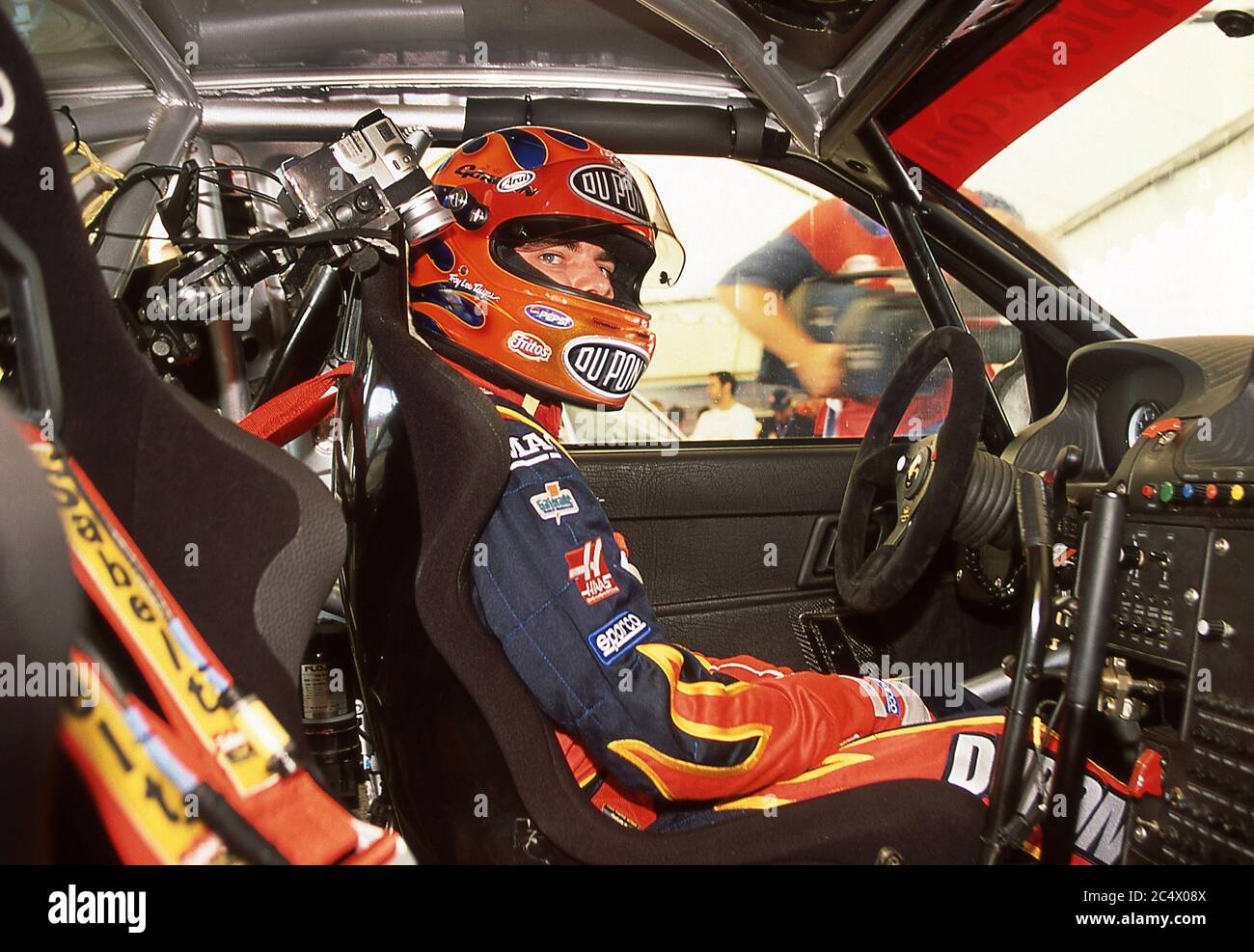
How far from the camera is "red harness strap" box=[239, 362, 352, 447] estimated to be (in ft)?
4.03

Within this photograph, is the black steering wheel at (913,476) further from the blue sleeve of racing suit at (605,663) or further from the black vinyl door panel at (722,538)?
the black vinyl door panel at (722,538)

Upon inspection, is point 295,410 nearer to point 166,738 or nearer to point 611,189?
point 611,189

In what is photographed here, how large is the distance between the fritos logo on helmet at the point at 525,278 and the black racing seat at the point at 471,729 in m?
0.20

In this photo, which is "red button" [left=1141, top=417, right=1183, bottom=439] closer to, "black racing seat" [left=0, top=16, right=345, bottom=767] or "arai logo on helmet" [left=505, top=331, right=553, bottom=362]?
"arai logo on helmet" [left=505, top=331, right=553, bottom=362]

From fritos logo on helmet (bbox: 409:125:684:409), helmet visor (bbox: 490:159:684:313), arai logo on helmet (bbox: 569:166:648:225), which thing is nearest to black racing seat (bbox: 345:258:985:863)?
fritos logo on helmet (bbox: 409:125:684:409)

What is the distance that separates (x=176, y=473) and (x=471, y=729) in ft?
1.54

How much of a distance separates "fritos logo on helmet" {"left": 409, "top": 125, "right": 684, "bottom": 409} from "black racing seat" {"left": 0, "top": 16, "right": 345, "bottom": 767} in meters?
0.59

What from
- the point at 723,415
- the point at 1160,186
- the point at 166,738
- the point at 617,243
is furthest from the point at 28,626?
the point at 1160,186

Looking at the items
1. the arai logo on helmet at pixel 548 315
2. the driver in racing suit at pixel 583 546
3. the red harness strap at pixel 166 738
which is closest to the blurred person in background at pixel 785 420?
the driver in racing suit at pixel 583 546

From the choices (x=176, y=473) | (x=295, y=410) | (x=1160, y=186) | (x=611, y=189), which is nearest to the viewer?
(x=176, y=473)

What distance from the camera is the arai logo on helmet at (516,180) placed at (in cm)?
131

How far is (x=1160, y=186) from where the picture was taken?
2.89 m
